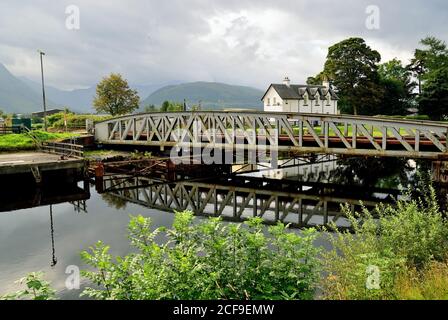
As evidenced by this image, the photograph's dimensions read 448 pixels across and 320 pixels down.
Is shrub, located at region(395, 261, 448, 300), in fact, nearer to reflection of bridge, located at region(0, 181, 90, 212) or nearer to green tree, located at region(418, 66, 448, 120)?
reflection of bridge, located at region(0, 181, 90, 212)

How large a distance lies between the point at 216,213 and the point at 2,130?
91.4 ft

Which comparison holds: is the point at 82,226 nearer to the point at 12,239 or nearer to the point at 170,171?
the point at 12,239

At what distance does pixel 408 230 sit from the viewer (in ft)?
30.6

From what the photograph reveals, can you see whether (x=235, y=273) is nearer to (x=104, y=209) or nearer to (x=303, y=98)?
(x=104, y=209)

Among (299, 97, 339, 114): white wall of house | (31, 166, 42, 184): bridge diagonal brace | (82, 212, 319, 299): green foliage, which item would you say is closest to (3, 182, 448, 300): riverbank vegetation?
(82, 212, 319, 299): green foliage

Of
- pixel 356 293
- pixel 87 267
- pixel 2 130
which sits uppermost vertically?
pixel 2 130

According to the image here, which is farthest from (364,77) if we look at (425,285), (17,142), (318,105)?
(425,285)

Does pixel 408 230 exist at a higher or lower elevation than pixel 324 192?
higher

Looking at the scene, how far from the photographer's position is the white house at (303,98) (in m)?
68.6

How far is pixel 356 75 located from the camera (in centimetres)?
6856

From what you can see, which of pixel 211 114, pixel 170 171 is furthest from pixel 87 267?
pixel 211 114

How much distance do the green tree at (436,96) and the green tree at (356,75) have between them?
32.9 ft

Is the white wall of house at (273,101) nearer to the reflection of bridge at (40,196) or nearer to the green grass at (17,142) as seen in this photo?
the green grass at (17,142)

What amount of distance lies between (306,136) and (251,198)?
989 cm
